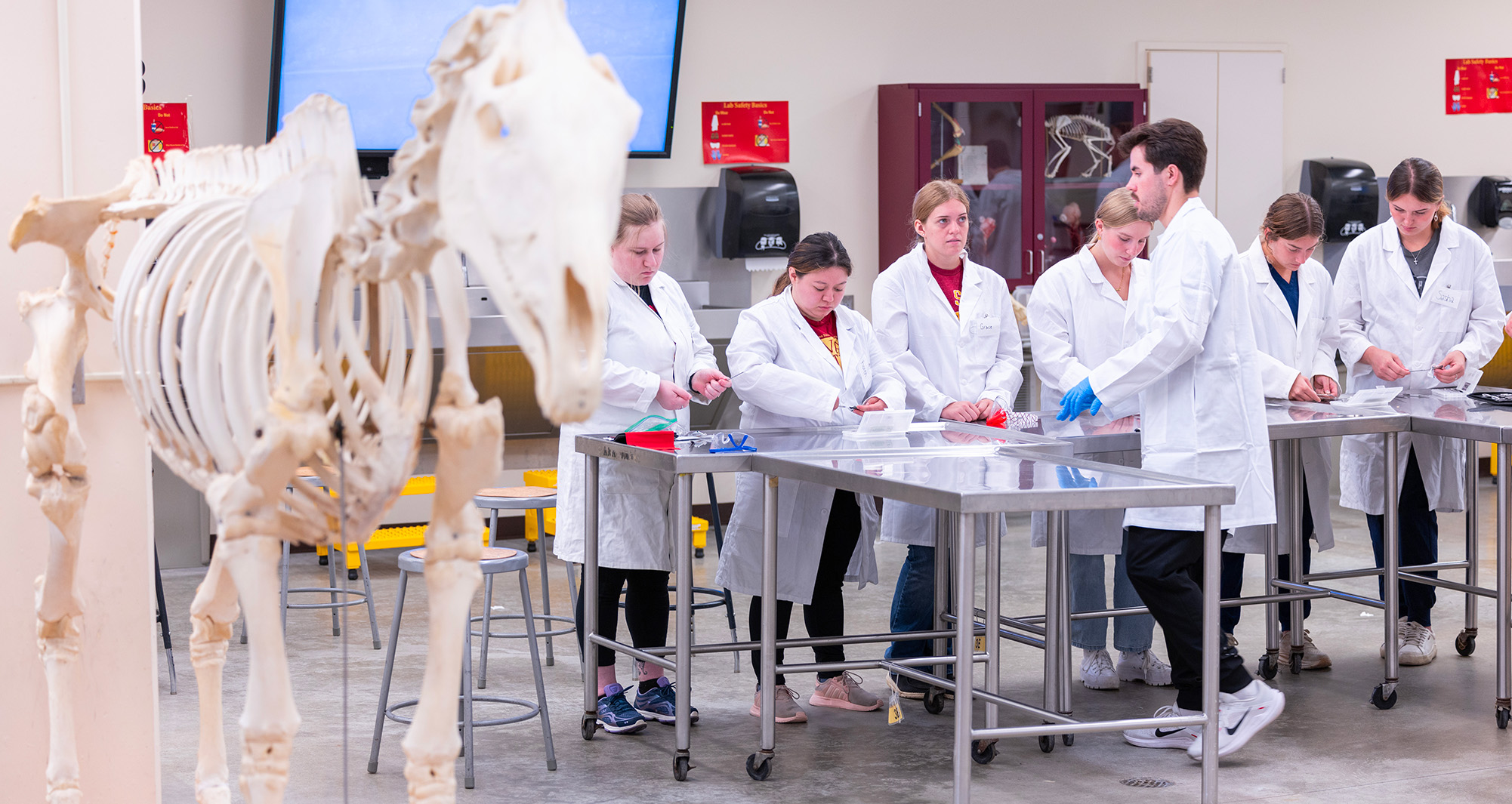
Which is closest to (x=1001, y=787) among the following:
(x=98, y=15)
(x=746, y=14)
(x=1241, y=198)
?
(x=98, y=15)

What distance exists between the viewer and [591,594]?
13.3ft

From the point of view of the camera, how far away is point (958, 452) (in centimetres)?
370

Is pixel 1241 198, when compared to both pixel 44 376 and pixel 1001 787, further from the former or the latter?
pixel 44 376

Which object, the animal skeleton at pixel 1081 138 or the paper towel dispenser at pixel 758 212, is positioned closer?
the paper towel dispenser at pixel 758 212

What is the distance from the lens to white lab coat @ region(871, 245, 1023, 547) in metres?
4.63

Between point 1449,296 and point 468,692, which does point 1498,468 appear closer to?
point 1449,296

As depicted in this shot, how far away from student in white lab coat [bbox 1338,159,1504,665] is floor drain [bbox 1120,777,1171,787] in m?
1.51

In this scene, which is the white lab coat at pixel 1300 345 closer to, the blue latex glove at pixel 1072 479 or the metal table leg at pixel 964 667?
the blue latex glove at pixel 1072 479

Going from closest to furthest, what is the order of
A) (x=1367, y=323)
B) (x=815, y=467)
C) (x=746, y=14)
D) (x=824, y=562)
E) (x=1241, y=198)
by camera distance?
(x=815, y=467) → (x=824, y=562) → (x=1367, y=323) → (x=746, y=14) → (x=1241, y=198)

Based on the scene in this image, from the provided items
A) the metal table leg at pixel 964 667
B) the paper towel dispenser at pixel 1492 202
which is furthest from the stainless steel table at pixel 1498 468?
the paper towel dispenser at pixel 1492 202

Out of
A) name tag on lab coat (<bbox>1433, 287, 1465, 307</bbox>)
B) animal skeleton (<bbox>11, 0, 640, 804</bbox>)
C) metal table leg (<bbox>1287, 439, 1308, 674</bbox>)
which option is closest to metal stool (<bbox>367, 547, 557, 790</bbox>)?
animal skeleton (<bbox>11, 0, 640, 804</bbox>)

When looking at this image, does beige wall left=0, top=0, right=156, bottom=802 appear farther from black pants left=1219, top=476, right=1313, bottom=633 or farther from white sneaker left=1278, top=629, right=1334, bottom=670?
white sneaker left=1278, top=629, right=1334, bottom=670

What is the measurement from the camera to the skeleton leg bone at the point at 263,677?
2000 mm

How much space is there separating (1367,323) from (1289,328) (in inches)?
22.5
